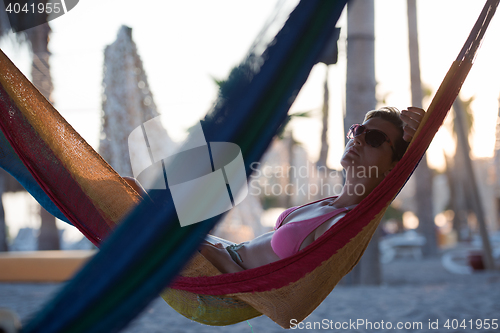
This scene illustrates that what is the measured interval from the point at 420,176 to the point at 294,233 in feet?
27.7

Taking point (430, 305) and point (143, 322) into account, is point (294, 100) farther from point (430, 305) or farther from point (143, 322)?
point (430, 305)

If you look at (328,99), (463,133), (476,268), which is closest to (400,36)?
(328,99)

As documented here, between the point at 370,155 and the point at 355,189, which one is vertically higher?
the point at 370,155

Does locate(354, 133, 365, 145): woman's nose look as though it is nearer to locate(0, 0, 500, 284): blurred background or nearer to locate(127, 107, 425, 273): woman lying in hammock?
locate(127, 107, 425, 273): woman lying in hammock

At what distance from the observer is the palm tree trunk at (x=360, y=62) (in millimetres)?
4008

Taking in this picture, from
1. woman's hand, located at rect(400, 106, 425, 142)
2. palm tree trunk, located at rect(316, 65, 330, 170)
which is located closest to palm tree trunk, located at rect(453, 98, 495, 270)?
palm tree trunk, located at rect(316, 65, 330, 170)

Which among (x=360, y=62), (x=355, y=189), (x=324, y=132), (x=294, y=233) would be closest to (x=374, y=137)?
(x=355, y=189)

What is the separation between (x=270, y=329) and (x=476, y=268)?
13.1ft

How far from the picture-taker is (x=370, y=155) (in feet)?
4.52

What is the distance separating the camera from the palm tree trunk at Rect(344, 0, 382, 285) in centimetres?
401

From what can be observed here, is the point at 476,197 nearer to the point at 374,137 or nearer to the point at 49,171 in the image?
the point at 374,137

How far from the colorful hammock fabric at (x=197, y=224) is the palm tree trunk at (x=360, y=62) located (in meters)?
2.69

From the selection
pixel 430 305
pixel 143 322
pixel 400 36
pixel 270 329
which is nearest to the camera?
→ pixel 270 329

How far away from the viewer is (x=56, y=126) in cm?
148
